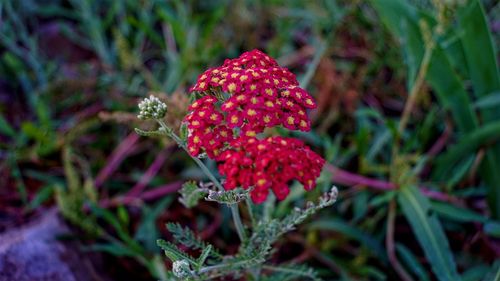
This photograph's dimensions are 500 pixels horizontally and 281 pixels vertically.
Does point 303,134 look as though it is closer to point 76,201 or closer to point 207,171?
point 76,201

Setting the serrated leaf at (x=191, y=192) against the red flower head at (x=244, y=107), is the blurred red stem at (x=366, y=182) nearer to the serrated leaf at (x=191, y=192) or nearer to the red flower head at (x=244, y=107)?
the serrated leaf at (x=191, y=192)

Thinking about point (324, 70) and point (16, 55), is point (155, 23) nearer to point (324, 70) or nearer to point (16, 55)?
point (16, 55)

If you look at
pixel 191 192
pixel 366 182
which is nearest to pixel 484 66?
pixel 366 182

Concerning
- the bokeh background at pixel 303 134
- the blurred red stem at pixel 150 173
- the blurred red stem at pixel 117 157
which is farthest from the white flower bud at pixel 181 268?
the blurred red stem at pixel 117 157

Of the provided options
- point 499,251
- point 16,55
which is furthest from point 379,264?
point 16,55

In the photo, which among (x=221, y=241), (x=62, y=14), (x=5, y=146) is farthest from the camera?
(x=62, y=14)

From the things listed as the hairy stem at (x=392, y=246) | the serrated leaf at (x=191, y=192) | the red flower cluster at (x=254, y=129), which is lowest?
the hairy stem at (x=392, y=246)

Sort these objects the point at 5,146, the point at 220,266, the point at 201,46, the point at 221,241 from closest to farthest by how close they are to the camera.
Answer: the point at 220,266 < the point at 221,241 < the point at 5,146 < the point at 201,46
